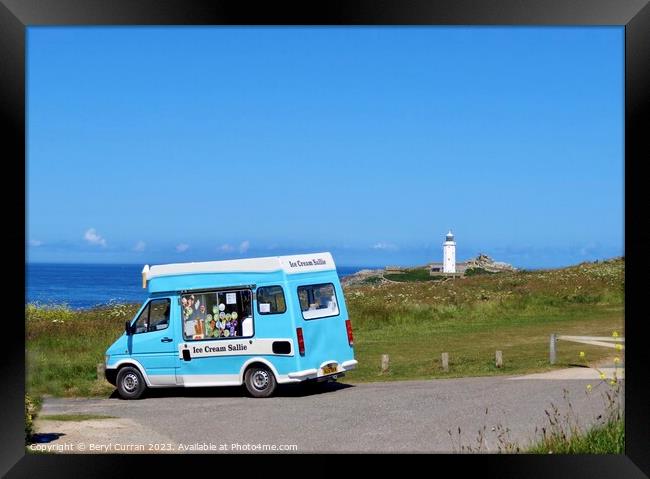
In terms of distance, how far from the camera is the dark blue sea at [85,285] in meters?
11.7

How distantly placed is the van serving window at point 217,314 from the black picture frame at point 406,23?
10.3 feet

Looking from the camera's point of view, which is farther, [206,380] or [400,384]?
[400,384]

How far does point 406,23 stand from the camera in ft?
24.6

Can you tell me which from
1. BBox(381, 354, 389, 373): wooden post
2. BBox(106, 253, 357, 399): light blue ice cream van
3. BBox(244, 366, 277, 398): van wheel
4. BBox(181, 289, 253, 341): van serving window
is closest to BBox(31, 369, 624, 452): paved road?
BBox(244, 366, 277, 398): van wheel

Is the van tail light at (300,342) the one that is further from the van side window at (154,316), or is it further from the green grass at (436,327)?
the green grass at (436,327)

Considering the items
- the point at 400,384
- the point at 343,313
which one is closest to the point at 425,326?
the point at 400,384

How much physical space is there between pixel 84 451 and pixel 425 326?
911cm

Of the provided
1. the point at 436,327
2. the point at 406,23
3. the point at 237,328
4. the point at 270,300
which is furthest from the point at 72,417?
the point at 436,327

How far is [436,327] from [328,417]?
7.02 metres

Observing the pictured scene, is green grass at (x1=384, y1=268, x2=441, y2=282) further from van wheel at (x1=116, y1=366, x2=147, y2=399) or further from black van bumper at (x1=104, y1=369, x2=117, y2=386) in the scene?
black van bumper at (x1=104, y1=369, x2=117, y2=386)

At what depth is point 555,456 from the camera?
766 cm

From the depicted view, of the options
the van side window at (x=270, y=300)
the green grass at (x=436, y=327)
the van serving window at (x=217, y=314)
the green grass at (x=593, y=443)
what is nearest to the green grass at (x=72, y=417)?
the green grass at (x=436, y=327)

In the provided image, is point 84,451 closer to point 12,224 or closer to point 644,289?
point 12,224

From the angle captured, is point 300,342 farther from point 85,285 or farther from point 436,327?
point 436,327
